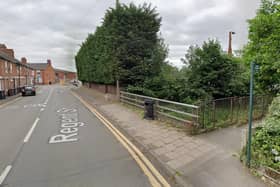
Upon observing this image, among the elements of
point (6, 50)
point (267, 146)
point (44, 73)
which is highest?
point (6, 50)

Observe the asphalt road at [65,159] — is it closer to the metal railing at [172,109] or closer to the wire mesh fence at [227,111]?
the metal railing at [172,109]

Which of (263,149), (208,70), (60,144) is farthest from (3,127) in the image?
(208,70)

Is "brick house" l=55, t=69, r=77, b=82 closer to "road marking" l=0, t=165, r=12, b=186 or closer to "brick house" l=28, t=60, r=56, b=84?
"brick house" l=28, t=60, r=56, b=84

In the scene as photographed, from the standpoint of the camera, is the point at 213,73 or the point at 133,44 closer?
the point at 213,73

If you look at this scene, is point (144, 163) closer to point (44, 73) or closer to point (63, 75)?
point (44, 73)

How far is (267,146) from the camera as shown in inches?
165

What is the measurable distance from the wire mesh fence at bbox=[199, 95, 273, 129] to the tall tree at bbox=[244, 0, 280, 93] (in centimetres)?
144

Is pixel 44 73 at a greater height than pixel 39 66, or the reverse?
pixel 39 66

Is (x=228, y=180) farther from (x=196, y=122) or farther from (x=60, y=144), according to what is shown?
(x=60, y=144)

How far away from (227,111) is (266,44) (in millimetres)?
4574

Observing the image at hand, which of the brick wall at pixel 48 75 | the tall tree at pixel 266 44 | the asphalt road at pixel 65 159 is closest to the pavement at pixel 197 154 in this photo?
the asphalt road at pixel 65 159

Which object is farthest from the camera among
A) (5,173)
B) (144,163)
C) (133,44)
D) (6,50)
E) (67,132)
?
(6,50)

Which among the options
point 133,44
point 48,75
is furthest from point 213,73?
point 48,75

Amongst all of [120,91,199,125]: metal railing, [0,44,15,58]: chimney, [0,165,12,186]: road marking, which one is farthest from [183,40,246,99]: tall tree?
[0,44,15,58]: chimney
